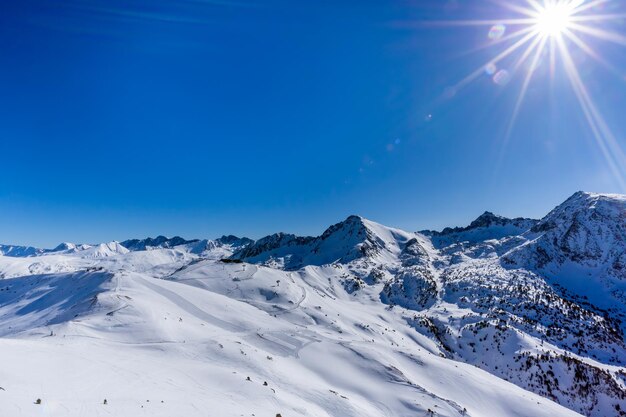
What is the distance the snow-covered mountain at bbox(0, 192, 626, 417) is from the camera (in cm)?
2120

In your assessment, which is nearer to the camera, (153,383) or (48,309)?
(153,383)

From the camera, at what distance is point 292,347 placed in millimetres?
44312

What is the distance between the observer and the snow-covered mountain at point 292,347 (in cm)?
2120

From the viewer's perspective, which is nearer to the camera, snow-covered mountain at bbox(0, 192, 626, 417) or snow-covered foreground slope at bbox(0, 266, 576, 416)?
snow-covered foreground slope at bbox(0, 266, 576, 416)

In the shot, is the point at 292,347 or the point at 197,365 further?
the point at 292,347

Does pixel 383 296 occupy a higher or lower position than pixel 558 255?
lower

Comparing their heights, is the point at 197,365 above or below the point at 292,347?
above

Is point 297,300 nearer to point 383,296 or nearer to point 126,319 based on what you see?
point 126,319

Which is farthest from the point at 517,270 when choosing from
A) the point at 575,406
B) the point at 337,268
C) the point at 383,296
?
the point at 575,406

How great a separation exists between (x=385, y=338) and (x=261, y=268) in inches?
1668

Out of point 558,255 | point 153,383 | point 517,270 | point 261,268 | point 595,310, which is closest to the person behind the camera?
point 153,383

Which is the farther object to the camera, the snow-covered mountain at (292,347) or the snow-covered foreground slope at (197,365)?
the snow-covered mountain at (292,347)

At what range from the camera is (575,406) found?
226 feet

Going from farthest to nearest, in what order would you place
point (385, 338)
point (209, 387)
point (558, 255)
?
1. point (558, 255)
2. point (385, 338)
3. point (209, 387)
